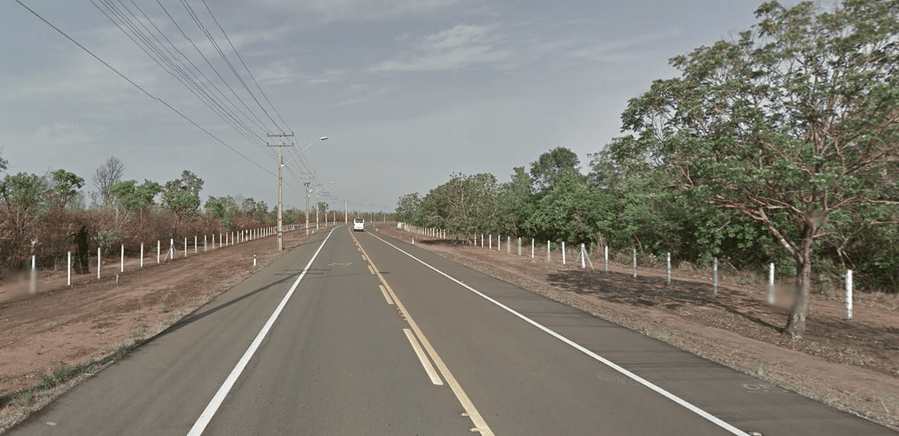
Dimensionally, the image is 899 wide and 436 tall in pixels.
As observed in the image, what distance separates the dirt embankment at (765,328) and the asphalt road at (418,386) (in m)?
0.65

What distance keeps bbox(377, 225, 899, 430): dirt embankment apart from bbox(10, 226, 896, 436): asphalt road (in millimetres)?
647

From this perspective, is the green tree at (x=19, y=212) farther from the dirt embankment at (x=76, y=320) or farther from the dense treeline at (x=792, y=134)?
the dense treeline at (x=792, y=134)

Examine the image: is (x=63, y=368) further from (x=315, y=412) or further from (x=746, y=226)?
(x=746, y=226)

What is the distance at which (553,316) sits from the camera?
10.9m

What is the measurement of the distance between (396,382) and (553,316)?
5.90 m

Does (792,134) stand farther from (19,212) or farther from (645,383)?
(19,212)

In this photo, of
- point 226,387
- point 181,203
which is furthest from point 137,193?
point 226,387

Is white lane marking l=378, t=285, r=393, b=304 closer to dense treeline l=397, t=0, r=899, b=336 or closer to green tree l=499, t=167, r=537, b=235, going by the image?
dense treeline l=397, t=0, r=899, b=336

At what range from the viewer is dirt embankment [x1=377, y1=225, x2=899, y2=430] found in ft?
21.2

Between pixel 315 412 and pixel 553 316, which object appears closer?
pixel 315 412

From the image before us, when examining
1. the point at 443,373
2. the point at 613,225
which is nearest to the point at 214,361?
the point at 443,373

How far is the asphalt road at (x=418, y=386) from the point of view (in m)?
4.68

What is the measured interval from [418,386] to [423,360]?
3.79 feet

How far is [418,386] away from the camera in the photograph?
19.0 ft
